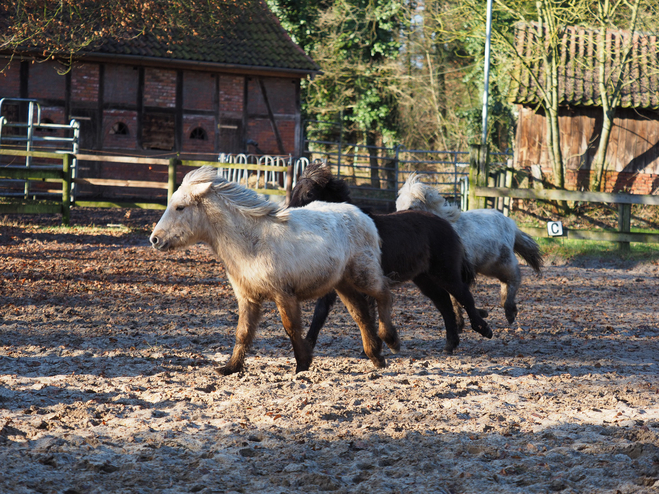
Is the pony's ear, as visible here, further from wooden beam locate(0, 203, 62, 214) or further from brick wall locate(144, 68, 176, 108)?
brick wall locate(144, 68, 176, 108)

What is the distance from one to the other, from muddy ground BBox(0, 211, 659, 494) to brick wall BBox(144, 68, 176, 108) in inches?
542

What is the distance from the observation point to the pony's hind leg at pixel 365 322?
594cm

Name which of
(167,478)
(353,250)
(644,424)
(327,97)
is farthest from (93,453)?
(327,97)

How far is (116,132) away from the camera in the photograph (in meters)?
21.6

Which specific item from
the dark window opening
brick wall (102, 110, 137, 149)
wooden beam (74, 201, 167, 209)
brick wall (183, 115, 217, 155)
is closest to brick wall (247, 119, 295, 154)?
brick wall (183, 115, 217, 155)

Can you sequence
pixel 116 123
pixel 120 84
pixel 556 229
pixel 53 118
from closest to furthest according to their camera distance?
pixel 556 229 → pixel 53 118 → pixel 120 84 → pixel 116 123

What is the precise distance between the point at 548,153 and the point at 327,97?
9.98 metres

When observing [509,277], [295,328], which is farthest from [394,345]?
[509,277]

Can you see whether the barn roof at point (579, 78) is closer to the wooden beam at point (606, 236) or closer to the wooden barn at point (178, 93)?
the wooden barn at point (178, 93)

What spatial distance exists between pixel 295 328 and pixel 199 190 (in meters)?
1.25

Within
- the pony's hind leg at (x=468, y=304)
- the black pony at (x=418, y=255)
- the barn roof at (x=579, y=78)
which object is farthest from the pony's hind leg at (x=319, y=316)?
the barn roof at (x=579, y=78)

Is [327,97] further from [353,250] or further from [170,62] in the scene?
[353,250]

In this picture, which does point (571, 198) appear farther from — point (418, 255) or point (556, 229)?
point (418, 255)

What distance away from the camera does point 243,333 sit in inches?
219
